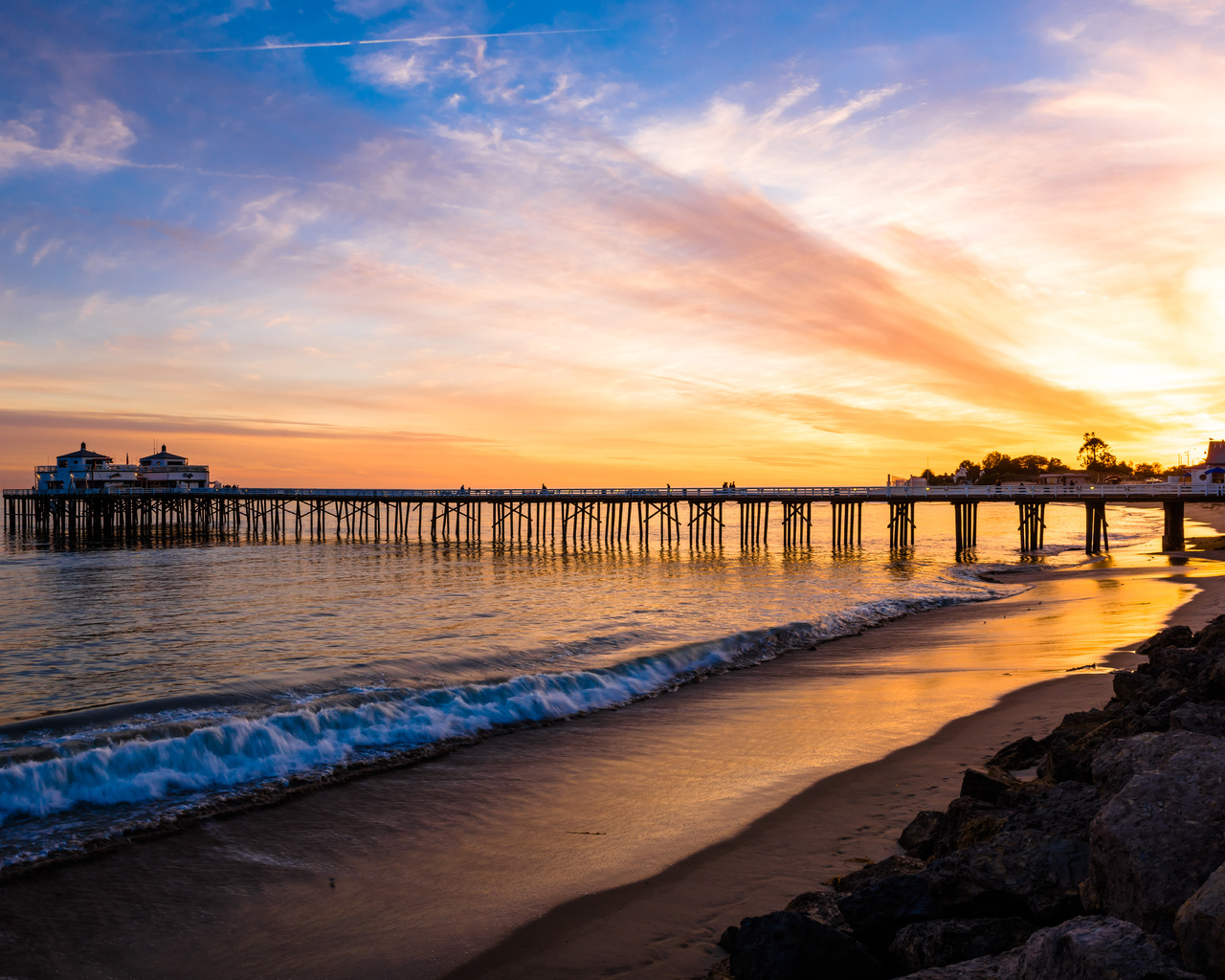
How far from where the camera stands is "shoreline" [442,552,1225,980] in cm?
487

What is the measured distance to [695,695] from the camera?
12.7 m

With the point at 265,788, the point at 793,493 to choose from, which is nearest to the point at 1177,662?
the point at 265,788

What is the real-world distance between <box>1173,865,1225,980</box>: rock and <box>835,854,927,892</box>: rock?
2.25 metres

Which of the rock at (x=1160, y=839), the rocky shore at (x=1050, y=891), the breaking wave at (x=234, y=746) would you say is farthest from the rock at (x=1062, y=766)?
the breaking wave at (x=234, y=746)

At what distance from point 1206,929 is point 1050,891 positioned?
1.44 m

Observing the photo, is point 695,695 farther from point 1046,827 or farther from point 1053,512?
point 1053,512

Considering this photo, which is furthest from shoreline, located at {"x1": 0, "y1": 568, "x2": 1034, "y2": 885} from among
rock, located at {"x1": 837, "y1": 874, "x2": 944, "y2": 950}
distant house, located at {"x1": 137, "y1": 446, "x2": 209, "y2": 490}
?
distant house, located at {"x1": 137, "y1": 446, "x2": 209, "y2": 490}

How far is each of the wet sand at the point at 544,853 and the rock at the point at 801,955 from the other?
677 mm

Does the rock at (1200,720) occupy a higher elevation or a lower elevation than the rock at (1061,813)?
higher

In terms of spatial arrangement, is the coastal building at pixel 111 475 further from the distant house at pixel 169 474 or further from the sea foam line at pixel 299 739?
the sea foam line at pixel 299 739

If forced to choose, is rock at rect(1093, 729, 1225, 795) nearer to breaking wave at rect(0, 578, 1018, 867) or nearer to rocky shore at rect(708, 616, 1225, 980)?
rocky shore at rect(708, 616, 1225, 980)

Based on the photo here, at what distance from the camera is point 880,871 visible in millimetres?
5223

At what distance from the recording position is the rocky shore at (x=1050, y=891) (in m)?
2.99

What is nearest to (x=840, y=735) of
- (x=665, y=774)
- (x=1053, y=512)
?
(x=665, y=774)
